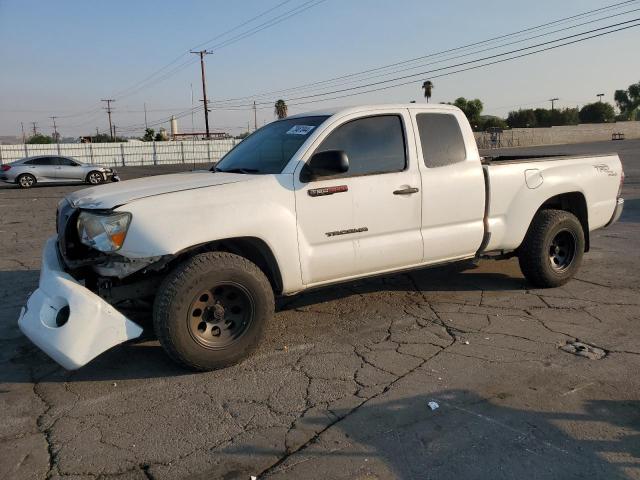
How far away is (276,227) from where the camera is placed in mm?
4148

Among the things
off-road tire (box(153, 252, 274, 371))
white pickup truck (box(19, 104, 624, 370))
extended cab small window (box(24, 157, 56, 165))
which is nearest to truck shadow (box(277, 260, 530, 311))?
white pickup truck (box(19, 104, 624, 370))

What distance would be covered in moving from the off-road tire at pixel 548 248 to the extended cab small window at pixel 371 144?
183 centimetres

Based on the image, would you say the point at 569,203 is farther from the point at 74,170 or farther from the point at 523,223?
the point at 74,170

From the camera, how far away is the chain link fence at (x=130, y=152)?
153 feet

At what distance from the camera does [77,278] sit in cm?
415

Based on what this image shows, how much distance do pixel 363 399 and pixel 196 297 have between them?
1.34 metres

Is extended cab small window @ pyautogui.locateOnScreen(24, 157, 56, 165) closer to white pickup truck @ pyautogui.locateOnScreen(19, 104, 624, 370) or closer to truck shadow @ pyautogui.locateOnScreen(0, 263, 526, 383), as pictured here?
truck shadow @ pyautogui.locateOnScreen(0, 263, 526, 383)

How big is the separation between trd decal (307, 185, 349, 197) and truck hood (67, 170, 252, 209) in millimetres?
468

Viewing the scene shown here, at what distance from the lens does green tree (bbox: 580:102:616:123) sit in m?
102

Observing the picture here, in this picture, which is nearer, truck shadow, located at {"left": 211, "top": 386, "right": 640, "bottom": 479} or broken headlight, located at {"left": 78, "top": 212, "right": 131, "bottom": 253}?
truck shadow, located at {"left": 211, "top": 386, "right": 640, "bottom": 479}

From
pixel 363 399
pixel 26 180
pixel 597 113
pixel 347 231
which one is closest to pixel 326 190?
pixel 347 231

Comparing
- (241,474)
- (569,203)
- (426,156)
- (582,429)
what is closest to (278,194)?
(426,156)

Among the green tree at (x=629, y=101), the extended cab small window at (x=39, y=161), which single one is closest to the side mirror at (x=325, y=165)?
the extended cab small window at (x=39, y=161)

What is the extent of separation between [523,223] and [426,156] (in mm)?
1401
